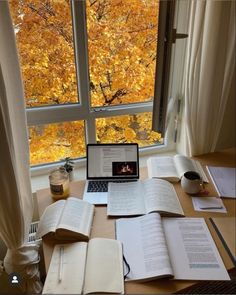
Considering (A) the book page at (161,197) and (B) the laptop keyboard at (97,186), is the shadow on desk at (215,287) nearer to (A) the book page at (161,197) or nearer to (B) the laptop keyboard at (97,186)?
(A) the book page at (161,197)

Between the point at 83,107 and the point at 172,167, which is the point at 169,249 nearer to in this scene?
the point at 172,167

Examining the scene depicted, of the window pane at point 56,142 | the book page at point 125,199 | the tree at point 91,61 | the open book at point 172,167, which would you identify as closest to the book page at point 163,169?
the open book at point 172,167

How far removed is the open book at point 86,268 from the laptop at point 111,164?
384 millimetres

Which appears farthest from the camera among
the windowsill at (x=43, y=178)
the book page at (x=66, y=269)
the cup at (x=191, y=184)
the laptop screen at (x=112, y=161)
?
the windowsill at (x=43, y=178)

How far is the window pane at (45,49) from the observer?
1243mm

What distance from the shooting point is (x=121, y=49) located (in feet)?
4.78

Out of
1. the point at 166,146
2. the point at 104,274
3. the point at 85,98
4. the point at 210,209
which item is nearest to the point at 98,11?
the point at 85,98

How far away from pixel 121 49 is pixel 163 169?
65cm

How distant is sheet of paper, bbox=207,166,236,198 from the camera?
1261 mm

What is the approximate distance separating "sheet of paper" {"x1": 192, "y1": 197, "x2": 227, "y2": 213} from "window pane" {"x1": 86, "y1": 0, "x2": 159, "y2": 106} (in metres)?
0.68

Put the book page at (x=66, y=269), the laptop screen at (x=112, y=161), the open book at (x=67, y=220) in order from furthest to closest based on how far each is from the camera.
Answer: the laptop screen at (x=112, y=161)
the open book at (x=67, y=220)
the book page at (x=66, y=269)

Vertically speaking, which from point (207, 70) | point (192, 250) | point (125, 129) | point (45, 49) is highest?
point (45, 49)

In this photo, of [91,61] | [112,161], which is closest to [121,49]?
[91,61]

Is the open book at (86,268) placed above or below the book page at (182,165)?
below
